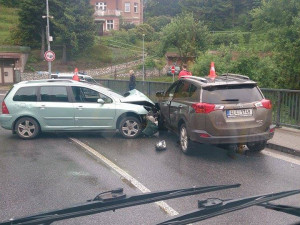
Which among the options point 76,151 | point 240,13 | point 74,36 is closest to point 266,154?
point 76,151

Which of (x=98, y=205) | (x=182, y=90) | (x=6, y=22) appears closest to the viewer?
(x=98, y=205)

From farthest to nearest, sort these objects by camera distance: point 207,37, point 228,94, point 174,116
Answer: point 207,37 < point 174,116 < point 228,94

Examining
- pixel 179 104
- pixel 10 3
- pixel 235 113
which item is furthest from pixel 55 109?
pixel 10 3

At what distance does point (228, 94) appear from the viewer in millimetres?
7930

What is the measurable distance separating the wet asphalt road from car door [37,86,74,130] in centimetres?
53

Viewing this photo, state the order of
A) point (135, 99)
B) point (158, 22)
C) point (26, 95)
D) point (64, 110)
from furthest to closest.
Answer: point (158, 22)
point (135, 99)
point (26, 95)
point (64, 110)

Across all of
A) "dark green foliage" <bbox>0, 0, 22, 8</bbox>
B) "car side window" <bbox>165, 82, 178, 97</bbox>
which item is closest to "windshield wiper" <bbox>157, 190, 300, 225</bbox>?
"car side window" <bbox>165, 82, 178, 97</bbox>

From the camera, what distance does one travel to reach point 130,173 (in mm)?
6922

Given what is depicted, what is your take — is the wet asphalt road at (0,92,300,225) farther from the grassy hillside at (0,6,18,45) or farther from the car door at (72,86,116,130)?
the grassy hillside at (0,6,18,45)

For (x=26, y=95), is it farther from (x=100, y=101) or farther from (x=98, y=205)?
(x=98, y=205)

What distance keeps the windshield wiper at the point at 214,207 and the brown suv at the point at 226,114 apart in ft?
15.3

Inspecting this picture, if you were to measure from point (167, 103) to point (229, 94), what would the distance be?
88.6 inches

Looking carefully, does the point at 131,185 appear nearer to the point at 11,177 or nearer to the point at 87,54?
the point at 11,177

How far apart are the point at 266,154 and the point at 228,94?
1672 mm
